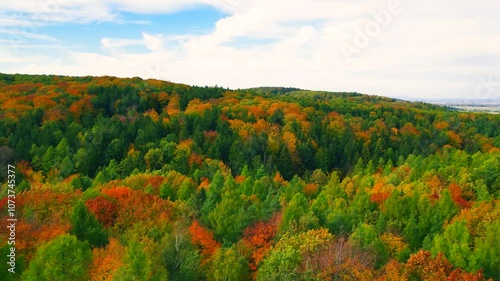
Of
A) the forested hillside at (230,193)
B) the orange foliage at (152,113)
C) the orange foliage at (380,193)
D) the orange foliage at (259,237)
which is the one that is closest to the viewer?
the forested hillside at (230,193)

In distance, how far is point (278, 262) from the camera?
39344mm

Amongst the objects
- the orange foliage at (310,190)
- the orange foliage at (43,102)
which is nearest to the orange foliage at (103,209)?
the orange foliage at (310,190)

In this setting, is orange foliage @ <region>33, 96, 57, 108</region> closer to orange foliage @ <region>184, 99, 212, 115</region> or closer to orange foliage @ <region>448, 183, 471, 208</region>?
orange foliage @ <region>184, 99, 212, 115</region>

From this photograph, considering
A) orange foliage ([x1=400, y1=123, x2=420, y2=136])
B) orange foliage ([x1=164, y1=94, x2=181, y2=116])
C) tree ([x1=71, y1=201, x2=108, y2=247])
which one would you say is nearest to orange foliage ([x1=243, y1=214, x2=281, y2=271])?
tree ([x1=71, y1=201, x2=108, y2=247])

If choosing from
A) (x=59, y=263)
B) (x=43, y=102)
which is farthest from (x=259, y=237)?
(x=43, y=102)

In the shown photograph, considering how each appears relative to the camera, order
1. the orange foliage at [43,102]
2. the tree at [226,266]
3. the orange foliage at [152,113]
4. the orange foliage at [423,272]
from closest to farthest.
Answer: the orange foliage at [423,272] < the tree at [226,266] < the orange foliage at [43,102] < the orange foliage at [152,113]

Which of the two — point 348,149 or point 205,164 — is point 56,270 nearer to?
point 205,164

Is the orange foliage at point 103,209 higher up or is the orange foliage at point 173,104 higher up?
the orange foliage at point 173,104

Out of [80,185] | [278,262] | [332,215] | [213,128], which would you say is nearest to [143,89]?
[213,128]

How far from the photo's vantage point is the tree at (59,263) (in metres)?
34.3

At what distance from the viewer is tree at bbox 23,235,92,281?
113ft

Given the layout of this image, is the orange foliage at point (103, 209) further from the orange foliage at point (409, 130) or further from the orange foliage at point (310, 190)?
the orange foliage at point (409, 130)

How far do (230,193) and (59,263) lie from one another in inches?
1247

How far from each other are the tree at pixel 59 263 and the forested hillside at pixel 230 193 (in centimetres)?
11
